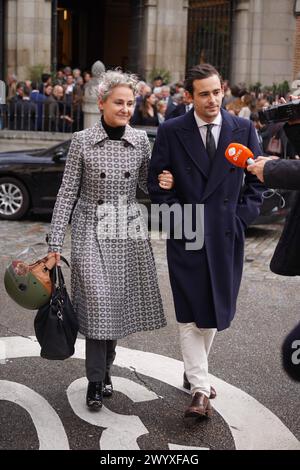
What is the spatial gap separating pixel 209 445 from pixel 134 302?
1.01m

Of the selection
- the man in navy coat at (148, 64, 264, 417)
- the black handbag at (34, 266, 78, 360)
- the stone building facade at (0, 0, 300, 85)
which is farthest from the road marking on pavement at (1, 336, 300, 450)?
the stone building facade at (0, 0, 300, 85)

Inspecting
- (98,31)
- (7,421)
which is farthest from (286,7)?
(7,421)

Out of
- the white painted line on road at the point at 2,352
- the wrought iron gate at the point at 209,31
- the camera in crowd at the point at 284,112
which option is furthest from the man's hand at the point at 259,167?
the wrought iron gate at the point at 209,31

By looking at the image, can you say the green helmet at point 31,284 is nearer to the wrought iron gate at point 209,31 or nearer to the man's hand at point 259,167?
the man's hand at point 259,167

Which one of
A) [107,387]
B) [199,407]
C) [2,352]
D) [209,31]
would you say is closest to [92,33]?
[209,31]

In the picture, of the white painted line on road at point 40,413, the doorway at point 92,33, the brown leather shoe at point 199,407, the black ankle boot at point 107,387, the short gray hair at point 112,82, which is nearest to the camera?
the white painted line on road at point 40,413

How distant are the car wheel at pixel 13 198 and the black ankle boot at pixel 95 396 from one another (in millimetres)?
7070

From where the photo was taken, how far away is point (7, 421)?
4.66 m

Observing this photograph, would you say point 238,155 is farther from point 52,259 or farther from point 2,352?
point 2,352

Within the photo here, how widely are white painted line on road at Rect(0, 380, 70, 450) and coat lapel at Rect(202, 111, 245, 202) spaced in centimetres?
160

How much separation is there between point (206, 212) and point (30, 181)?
7084 millimetres

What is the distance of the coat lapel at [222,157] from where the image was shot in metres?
4.74

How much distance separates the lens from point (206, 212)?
15.6 feet

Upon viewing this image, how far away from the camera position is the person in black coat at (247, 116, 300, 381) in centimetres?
392
